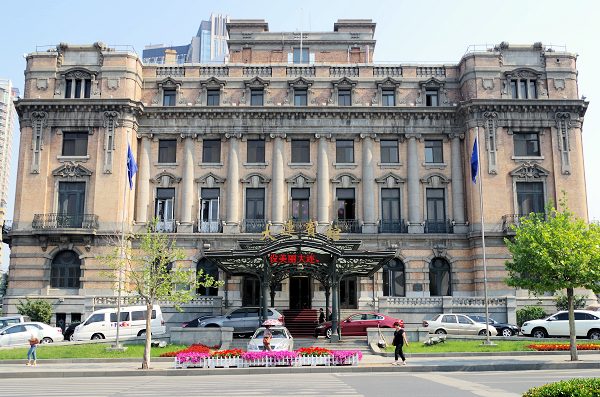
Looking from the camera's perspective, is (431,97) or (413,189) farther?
(431,97)

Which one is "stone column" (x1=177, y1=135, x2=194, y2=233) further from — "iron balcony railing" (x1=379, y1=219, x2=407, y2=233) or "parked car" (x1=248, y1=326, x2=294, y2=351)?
"parked car" (x1=248, y1=326, x2=294, y2=351)

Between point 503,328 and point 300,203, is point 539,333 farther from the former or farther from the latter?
point 300,203

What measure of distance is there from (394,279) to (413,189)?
6857 mm

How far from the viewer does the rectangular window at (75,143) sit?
4456 centimetres

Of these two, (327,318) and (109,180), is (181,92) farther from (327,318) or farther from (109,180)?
(327,318)

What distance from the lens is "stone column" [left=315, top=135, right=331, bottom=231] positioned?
44656mm

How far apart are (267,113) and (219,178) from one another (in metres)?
6.11

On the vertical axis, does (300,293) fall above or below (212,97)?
below

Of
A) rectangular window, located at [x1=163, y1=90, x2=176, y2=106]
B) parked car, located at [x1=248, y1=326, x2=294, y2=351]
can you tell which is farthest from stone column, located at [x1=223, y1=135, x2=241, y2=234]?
parked car, located at [x1=248, y1=326, x2=294, y2=351]

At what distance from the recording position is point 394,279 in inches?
1725

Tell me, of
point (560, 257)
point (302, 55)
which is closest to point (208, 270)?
point (302, 55)

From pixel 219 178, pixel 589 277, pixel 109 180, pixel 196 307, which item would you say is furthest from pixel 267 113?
pixel 589 277

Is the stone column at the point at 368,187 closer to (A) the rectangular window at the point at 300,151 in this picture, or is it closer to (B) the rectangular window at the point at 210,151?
(A) the rectangular window at the point at 300,151

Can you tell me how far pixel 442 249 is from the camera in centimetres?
4378
